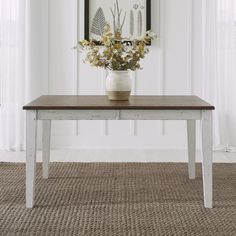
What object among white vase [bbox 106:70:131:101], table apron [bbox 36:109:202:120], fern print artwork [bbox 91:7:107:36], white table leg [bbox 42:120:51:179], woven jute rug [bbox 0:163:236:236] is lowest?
woven jute rug [bbox 0:163:236:236]

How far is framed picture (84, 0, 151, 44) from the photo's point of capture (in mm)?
6672

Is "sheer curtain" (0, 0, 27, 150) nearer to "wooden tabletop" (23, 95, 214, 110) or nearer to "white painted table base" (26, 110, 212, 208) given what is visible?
"wooden tabletop" (23, 95, 214, 110)

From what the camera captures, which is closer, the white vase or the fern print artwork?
the white vase

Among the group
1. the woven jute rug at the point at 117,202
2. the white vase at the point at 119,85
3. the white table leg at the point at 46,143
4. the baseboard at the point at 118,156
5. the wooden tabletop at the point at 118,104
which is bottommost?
the woven jute rug at the point at 117,202

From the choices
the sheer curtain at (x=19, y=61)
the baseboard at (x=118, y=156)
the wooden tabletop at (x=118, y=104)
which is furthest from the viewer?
the sheer curtain at (x=19, y=61)

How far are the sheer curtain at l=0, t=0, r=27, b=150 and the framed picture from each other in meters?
0.70

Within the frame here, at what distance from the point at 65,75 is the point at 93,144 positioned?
81 cm

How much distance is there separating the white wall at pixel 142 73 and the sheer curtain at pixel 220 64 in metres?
0.11

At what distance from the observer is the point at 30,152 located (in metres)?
4.10

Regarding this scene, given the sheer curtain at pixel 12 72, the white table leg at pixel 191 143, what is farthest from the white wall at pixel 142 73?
the white table leg at pixel 191 143

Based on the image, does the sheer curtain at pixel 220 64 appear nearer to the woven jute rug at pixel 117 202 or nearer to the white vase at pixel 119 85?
the woven jute rug at pixel 117 202

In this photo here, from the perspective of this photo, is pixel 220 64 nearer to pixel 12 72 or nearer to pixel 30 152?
pixel 12 72

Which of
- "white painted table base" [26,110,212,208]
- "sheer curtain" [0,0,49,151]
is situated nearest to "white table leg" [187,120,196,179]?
"white painted table base" [26,110,212,208]

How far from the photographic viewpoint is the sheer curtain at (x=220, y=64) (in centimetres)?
668
